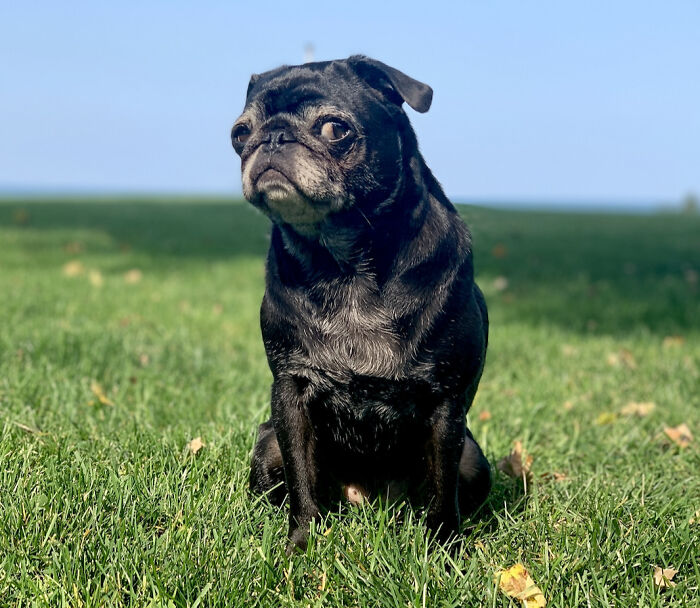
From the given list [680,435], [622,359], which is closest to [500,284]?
[622,359]

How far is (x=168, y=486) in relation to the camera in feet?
8.75

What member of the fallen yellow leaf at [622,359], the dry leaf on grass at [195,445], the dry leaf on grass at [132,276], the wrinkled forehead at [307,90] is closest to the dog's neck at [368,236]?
the wrinkled forehead at [307,90]

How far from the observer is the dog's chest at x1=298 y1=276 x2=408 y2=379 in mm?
2473

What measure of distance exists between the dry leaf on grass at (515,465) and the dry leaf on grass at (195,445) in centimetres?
126

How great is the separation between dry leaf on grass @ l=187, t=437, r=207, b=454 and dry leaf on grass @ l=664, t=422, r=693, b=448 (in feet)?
7.53

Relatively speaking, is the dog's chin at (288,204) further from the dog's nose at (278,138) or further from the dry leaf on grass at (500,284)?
the dry leaf on grass at (500,284)

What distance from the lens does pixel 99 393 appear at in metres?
4.02

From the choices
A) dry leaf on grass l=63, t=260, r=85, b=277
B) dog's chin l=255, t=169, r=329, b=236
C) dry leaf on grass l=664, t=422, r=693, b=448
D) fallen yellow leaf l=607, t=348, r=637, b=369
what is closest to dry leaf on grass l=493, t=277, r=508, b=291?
fallen yellow leaf l=607, t=348, r=637, b=369

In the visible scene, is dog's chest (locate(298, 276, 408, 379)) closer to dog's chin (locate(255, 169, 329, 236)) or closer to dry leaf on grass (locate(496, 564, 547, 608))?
dog's chin (locate(255, 169, 329, 236))

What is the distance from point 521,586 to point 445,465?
43 cm

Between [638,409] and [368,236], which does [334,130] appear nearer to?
[368,236]

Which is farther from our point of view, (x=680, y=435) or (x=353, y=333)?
(x=680, y=435)

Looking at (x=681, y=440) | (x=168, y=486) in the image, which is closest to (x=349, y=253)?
(x=168, y=486)

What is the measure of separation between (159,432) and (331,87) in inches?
67.8
